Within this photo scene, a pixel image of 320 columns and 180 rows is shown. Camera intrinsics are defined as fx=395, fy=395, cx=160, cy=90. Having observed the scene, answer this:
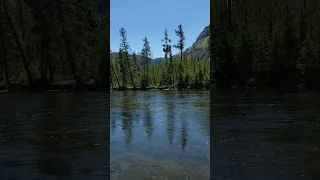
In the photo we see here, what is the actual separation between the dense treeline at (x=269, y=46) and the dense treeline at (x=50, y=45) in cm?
3557

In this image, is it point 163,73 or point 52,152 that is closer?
point 52,152

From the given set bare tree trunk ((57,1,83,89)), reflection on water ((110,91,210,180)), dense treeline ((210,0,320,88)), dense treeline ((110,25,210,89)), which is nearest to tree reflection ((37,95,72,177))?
reflection on water ((110,91,210,180))

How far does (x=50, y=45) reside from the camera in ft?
357

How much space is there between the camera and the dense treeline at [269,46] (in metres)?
110

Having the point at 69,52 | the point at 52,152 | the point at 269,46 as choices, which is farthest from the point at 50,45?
the point at 52,152

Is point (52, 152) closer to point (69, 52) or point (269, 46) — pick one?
point (69, 52)

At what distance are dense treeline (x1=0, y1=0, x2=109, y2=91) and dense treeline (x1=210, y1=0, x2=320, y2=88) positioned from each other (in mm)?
35572

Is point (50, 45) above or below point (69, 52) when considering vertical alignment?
above

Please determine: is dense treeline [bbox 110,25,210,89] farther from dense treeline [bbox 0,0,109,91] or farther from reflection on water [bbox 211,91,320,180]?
reflection on water [bbox 211,91,320,180]

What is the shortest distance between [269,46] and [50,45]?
211 feet

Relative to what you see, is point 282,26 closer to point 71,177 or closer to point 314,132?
point 314,132

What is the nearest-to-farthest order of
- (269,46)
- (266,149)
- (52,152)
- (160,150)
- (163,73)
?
(52,152) < (266,149) < (160,150) < (269,46) < (163,73)

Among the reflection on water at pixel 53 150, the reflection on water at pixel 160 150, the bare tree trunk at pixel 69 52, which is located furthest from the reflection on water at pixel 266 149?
the bare tree trunk at pixel 69 52

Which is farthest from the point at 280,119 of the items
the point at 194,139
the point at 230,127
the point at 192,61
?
the point at 192,61
